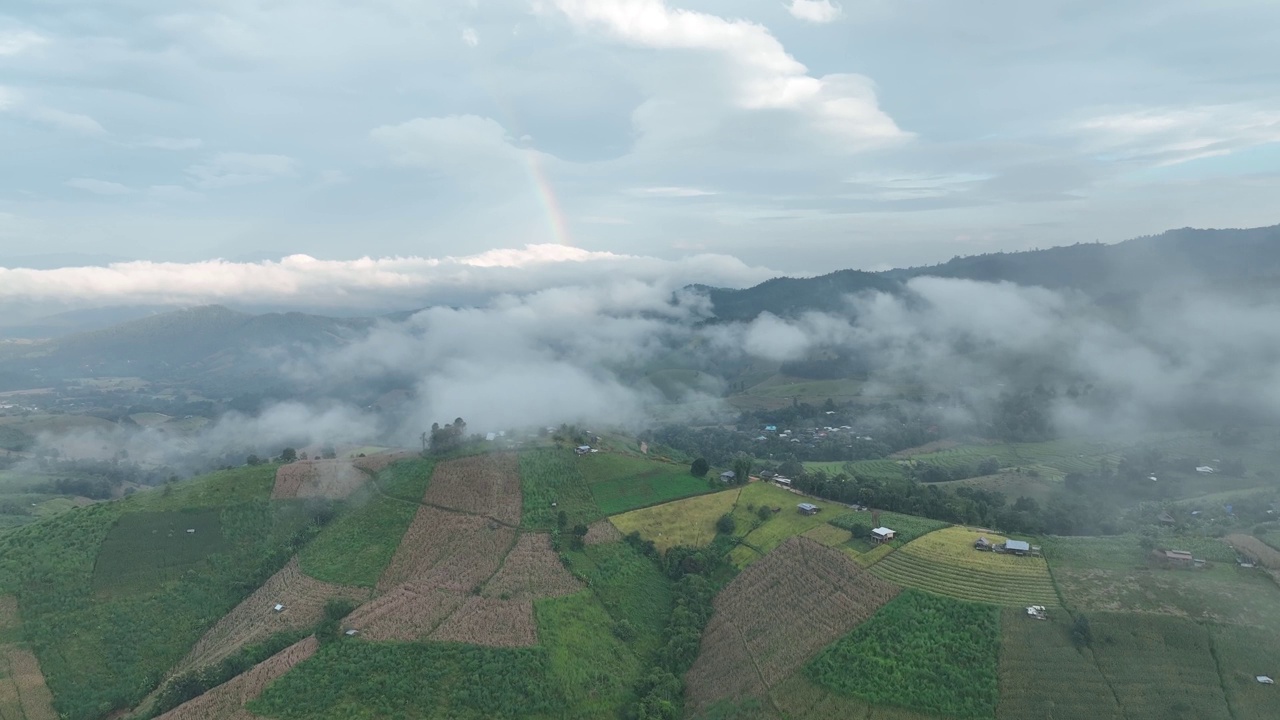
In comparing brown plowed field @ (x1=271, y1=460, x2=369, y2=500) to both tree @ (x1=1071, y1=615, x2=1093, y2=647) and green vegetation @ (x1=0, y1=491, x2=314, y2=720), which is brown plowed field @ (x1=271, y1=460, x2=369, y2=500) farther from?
tree @ (x1=1071, y1=615, x2=1093, y2=647)

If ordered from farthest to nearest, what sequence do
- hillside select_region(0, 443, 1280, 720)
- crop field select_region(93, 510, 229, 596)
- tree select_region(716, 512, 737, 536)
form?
tree select_region(716, 512, 737, 536) → crop field select_region(93, 510, 229, 596) → hillside select_region(0, 443, 1280, 720)

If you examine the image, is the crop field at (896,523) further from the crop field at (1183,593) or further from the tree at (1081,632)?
the tree at (1081,632)

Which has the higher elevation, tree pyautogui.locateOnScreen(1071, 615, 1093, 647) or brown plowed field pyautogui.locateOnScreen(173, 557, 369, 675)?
tree pyautogui.locateOnScreen(1071, 615, 1093, 647)

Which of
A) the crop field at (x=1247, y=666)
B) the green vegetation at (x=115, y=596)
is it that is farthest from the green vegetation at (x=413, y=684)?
the crop field at (x=1247, y=666)

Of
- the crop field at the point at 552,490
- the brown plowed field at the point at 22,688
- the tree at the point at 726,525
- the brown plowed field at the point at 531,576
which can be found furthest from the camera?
the crop field at the point at 552,490

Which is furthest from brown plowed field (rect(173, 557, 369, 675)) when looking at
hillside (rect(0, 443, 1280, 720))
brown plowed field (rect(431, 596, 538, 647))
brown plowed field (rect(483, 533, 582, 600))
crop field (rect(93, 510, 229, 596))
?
brown plowed field (rect(483, 533, 582, 600))

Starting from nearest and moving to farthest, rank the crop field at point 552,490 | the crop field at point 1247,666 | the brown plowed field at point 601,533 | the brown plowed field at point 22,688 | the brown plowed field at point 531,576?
the crop field at point 1247,666
the brown plowed field at point 22,688
the brown plowed field at point 531,576
the brown plowed field at point 601,533
the crop field at point 552,490
